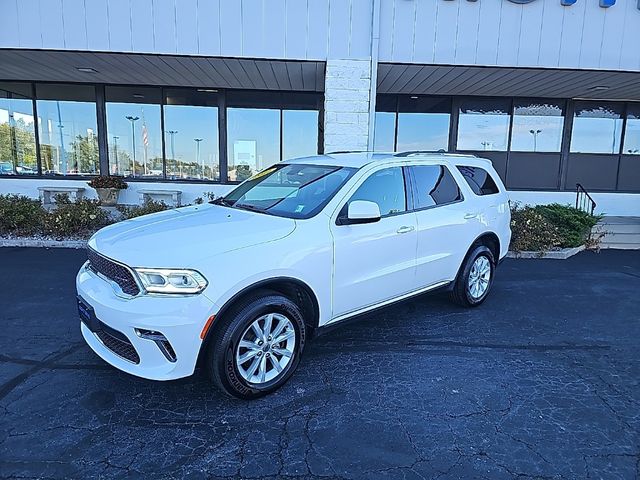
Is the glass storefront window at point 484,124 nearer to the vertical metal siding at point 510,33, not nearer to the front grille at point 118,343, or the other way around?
the vertical metal siding at point 510,33

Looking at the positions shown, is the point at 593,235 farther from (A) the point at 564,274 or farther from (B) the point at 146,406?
(B) the point at 146,406

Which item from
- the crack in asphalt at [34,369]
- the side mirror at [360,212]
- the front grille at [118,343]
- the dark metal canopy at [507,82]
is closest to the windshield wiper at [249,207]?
the side mirror at [360,212]

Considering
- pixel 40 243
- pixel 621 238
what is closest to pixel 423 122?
pixel 621 238

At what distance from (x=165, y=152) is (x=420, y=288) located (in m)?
9.37

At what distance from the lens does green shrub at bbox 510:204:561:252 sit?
27.0 ft

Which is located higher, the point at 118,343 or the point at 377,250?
the point at 377,250

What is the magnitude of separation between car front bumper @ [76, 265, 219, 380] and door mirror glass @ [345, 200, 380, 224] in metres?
1.30

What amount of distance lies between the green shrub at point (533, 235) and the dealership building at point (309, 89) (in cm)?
227

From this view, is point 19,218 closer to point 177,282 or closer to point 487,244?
point 177,282

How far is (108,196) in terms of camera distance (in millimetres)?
10547

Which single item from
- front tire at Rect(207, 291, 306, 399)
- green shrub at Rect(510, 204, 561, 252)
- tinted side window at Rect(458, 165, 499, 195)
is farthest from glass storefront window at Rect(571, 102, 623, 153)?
front tire at Rect(207, 291, 306, 399)

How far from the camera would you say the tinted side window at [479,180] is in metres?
5.04

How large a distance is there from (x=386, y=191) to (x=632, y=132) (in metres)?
11.9

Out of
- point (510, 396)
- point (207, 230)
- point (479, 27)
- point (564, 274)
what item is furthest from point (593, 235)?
point (207, 230)
